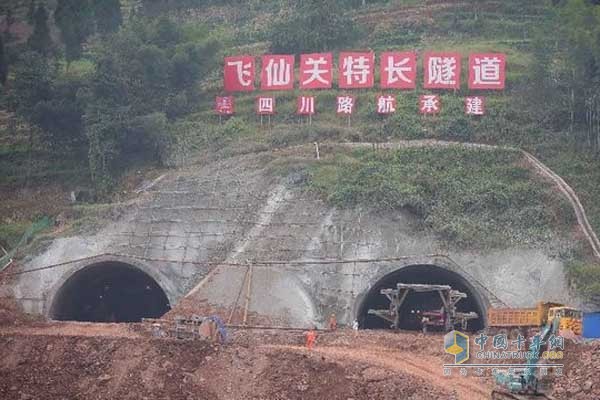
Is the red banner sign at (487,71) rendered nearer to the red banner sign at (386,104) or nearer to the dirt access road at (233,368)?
the red banner sign at (386,104)

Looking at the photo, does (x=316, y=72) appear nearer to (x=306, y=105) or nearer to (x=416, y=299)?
(x=306, y=105)

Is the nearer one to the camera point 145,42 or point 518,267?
point 518,267

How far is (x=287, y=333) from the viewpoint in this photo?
2947cm

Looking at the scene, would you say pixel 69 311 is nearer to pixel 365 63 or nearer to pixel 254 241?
pixel 254 241

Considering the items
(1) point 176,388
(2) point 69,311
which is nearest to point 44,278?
(2) point 69,311

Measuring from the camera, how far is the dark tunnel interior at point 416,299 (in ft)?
103

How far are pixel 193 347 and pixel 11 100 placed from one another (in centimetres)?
1579

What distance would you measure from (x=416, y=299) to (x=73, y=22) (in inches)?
866

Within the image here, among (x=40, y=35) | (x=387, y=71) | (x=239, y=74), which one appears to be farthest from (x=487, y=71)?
(x=40, y=35)

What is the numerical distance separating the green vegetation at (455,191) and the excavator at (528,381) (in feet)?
27.8

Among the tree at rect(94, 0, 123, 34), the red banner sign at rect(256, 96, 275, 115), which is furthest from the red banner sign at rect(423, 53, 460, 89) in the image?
the tree at rect(94, 0, 123, 34)

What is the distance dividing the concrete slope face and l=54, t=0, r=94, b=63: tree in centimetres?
1318

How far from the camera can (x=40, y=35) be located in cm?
4562

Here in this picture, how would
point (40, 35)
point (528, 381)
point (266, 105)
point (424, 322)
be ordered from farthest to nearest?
1. point (40, 35)
2. point (266, 105)
3. point (424, 322)
4. point (528, 381)
